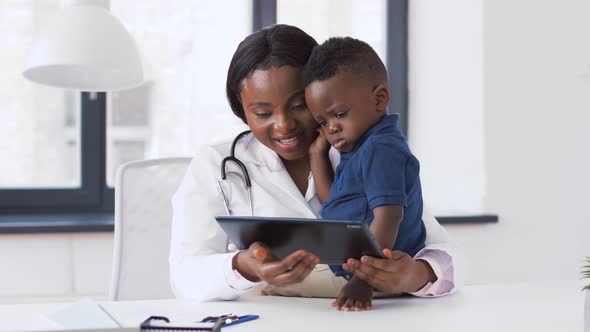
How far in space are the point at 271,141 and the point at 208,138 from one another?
1663 millimetres

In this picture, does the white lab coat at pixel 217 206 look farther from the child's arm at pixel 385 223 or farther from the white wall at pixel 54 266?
the white wall at pixel 54 266

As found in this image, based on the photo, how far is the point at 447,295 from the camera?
4.52 ft

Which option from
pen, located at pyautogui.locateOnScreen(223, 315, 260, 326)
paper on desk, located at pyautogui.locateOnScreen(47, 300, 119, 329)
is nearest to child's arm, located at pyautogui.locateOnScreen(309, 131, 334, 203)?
pen, located at pyautogui.locateOnScreen(223, 315, 260, 326)

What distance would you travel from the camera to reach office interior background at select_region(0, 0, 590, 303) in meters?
2.98

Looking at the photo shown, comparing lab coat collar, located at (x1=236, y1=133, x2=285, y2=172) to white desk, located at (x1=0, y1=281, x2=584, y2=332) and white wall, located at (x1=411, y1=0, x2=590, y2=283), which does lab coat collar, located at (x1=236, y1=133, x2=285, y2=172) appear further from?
white wall, located at (x1=411, y1=0, x2=590, y2=283)

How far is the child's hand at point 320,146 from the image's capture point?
1468 millimetres

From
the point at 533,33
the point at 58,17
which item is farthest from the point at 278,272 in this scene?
the point at 533,33

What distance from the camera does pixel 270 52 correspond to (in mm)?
1443

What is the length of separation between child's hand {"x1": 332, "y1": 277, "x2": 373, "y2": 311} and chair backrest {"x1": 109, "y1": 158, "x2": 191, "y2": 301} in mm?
718

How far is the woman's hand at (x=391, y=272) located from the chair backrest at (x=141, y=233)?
75cm

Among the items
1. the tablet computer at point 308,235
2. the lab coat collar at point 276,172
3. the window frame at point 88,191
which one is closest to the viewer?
the tablet computer at point 308,235

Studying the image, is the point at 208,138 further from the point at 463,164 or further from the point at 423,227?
the point at 423,227

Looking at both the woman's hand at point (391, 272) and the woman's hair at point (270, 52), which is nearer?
the woman's hand at point (391, 272)

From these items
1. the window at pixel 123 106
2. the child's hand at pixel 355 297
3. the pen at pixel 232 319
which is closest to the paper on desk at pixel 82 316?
the pen at pixel 232 319
